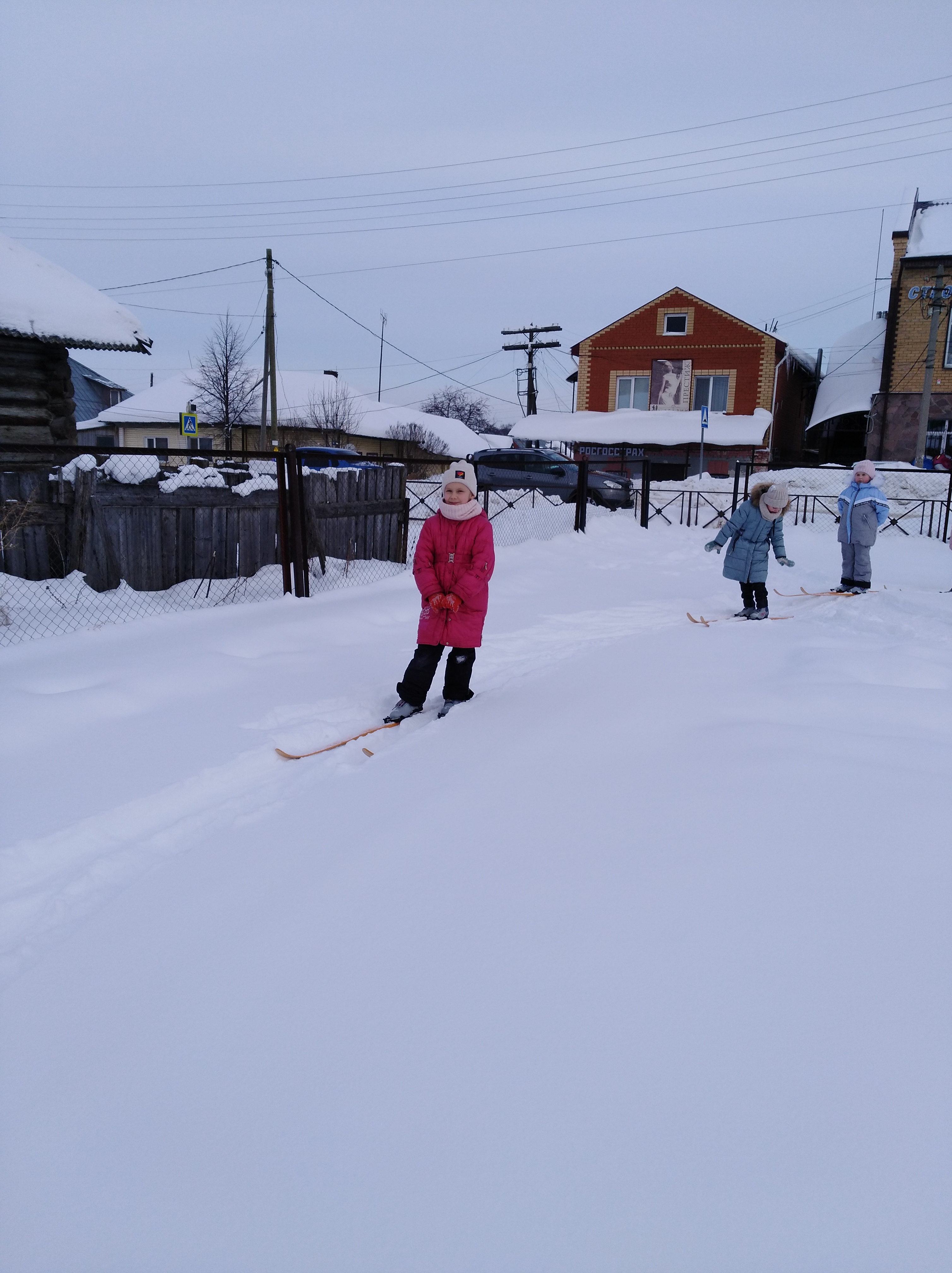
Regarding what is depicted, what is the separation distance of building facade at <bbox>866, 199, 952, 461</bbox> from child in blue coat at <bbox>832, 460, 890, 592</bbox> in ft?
65.9

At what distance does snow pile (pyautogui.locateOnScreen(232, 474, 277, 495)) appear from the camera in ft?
26.9

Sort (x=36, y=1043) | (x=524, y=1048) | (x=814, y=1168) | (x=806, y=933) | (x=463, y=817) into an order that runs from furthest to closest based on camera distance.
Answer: (x=463, y=817) < (x=806, y=933) < (x=36, y=1043) < (x=524, y=1048) < (x=814, y=1168)

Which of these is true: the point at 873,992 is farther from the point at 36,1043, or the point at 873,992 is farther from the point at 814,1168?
the point at 36,1043

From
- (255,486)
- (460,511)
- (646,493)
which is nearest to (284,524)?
(255,486)

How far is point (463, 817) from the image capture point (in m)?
3.08

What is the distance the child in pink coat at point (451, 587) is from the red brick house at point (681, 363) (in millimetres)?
25634

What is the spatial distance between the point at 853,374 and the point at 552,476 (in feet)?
52.8

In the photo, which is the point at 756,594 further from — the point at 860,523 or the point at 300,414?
the point at 300,414

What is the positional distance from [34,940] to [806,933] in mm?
2248

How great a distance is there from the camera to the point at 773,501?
7.71 meters

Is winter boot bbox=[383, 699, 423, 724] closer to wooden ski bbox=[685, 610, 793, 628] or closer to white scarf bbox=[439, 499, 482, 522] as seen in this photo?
white scarf bbox=[439, 499, 482, 522]

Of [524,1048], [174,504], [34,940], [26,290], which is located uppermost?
[26,290]

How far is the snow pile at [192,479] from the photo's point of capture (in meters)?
7.70

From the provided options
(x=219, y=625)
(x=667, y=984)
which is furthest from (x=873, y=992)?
(x=219, y=625)
